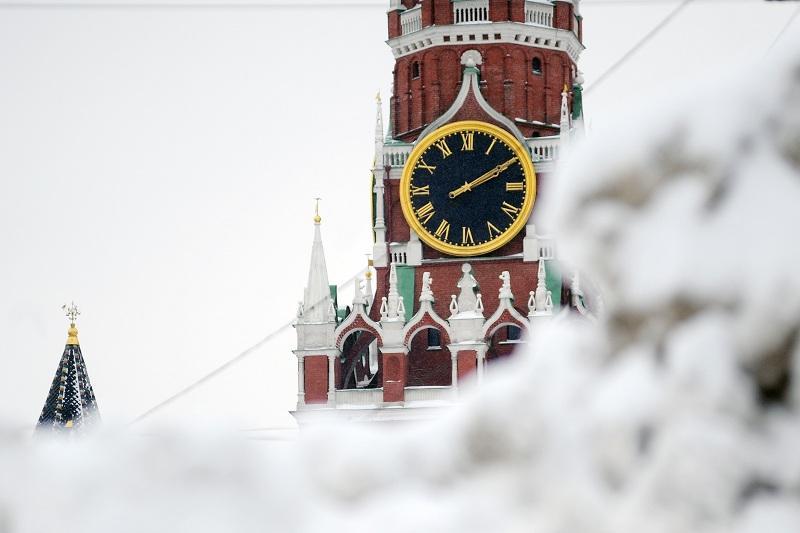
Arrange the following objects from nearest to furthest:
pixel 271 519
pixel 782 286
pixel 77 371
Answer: pixel 782 286
pixel 271 519
pixel 77 371

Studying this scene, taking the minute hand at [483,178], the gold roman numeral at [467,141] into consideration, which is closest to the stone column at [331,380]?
the minute hand at [483,178]

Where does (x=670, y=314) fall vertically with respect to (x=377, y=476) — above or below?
above

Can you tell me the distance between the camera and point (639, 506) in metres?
3.14

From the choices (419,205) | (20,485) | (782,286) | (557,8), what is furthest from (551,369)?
(557,8)

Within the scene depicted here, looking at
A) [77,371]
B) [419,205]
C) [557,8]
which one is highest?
[557,8]

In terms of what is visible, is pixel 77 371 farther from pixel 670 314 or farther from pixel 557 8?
pixel 670 314

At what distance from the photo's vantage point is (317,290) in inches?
1502

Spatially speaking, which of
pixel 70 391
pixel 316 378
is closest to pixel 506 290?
pixel 316 378

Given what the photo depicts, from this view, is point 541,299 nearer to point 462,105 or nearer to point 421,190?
point 421,190

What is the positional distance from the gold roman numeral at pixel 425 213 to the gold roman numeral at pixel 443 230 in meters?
0.24

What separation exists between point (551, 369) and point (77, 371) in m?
34.8

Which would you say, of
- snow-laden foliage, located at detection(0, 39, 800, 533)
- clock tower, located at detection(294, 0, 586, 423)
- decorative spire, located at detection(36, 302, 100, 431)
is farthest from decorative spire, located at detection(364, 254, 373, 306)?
snow-laden foliage, located at detection(0, 39, 800, 533)

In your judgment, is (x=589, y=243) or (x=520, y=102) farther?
(x=520, y=102)

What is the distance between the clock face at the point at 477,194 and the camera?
1485 inches
